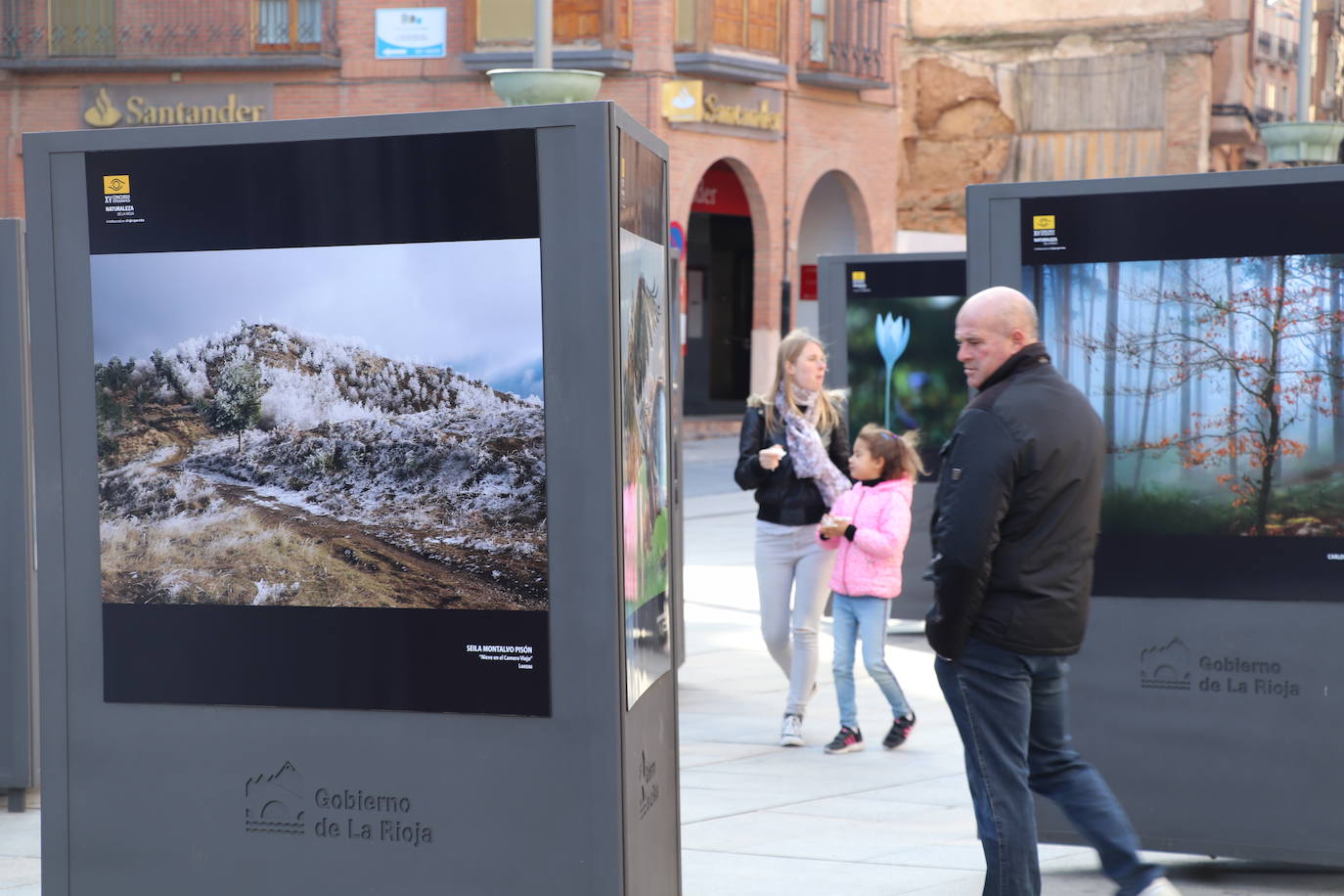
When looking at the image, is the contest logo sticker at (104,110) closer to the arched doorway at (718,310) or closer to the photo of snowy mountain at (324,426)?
the arched doorway at (718,310)

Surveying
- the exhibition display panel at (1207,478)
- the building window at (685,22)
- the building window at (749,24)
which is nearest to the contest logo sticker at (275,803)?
the exhibition display panel at (1207,478)

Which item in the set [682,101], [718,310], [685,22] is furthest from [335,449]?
[718,310]

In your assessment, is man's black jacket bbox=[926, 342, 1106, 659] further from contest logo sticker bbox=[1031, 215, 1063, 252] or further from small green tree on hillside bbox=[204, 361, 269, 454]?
small green tree on hillside bbox=[204, 361, 269, 454]

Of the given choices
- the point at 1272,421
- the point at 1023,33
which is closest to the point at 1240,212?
the point at 1272,421

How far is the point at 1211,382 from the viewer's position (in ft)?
19.2

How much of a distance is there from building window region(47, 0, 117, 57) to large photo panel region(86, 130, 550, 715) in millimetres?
27996

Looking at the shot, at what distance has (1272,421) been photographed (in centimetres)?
580

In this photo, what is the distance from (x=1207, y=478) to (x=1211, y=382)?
309 millimetres

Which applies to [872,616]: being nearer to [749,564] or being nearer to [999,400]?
[999,400]

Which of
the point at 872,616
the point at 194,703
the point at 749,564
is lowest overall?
the point at 749,564

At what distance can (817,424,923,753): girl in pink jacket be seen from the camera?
8000 mm

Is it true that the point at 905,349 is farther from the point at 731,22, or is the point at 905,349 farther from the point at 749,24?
the point at 749,24

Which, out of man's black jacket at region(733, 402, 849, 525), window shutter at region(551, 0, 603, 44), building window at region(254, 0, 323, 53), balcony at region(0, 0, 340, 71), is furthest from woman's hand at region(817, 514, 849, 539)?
building window at region(254, 0, 323, 53)

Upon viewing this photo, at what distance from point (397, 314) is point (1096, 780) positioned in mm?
2301
